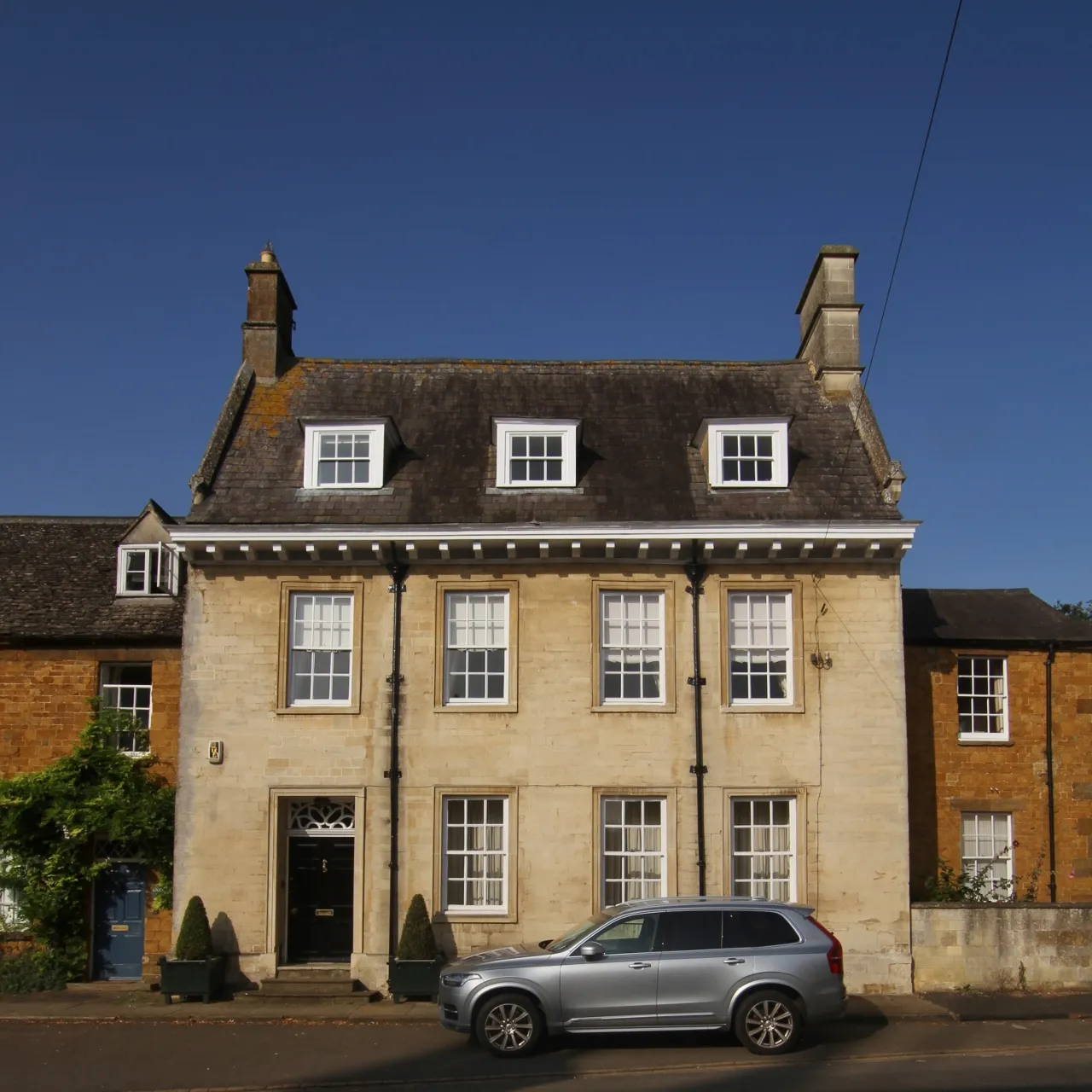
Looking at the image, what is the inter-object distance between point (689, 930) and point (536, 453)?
8523 mm

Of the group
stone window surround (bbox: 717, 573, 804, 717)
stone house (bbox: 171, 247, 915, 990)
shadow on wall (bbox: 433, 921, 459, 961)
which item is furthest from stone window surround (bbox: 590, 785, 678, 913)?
shadow on wall (bbox: 433, 921, 459, 961)

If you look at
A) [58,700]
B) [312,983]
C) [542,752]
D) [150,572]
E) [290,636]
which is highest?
[150,572]

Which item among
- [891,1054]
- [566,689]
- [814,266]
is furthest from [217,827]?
[814,266]

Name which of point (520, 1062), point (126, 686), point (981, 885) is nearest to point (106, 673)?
point (126, 686)

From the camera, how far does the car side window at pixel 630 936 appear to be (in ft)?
44.0

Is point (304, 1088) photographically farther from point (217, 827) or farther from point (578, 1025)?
point (217, 827)

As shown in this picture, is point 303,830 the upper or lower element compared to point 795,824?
lower

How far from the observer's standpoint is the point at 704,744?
58.4 ft

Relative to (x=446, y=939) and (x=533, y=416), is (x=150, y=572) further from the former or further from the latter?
(x=446, y=939)

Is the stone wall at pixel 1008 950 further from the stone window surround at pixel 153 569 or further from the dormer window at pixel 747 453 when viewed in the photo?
the stone window surround at pixel 153 569

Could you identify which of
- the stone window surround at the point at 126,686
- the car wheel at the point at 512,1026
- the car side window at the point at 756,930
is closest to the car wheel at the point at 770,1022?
the car side window at the point at 756,930

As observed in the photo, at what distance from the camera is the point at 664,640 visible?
18125 millimetres

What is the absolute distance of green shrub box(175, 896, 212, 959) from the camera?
659 inches

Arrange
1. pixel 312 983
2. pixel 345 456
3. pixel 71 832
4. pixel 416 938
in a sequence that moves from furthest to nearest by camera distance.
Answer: pixel 345 456 → pixel 71 832 → pixel 312 983 → pixel 416 938
